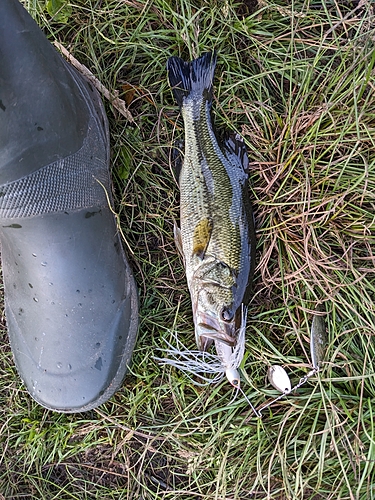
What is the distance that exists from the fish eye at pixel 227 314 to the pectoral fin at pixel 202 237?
26cm

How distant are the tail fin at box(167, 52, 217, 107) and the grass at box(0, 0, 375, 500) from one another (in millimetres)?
98

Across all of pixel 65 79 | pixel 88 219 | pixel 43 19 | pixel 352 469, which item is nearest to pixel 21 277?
pixel 88 219

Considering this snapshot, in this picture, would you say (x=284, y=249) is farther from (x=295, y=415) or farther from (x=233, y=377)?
(x=295, y=415)

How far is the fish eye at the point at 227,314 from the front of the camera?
6.53 ft

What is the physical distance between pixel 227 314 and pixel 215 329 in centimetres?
9

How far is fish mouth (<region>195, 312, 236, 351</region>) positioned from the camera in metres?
2.00

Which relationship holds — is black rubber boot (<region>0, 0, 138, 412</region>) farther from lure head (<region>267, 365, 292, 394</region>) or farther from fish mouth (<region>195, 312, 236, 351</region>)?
lure head (<region>267, 365, 292, 394</region>)

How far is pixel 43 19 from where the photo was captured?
2.35 m

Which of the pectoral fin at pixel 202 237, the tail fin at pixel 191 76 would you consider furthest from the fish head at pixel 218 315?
the tail fin at pixel 191 76

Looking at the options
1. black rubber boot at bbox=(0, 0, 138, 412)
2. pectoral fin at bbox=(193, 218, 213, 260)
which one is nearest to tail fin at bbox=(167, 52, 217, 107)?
black rubber boot at bbox=(0, 0, 138, 412)

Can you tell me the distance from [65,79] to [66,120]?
0.67 ft

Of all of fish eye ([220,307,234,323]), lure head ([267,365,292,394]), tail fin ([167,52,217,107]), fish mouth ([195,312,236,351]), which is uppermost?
tail fin ([167,52,217,107])

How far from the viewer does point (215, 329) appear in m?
2.01

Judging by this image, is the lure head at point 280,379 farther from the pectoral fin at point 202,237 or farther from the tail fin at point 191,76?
the tail fin at point 191,76
